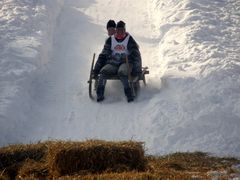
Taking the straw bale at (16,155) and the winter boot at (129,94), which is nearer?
the straw bale at (16,155)

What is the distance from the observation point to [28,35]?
1459 cm

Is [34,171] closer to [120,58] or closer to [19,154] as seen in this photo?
[19,154]

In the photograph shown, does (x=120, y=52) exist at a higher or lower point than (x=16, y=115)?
higher

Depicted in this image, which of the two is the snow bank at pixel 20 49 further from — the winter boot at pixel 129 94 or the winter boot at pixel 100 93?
the winter boot at pixel 129 94

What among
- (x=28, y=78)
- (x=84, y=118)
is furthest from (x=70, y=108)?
(x=28, y=78)

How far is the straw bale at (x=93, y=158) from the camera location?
6.94m

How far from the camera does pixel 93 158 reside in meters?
6.96

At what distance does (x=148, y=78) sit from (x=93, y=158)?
584 cm

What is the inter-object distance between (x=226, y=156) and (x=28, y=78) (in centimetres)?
556

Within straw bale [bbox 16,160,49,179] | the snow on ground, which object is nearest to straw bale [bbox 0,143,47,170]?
straw bale [bbox 16,160,49,179]

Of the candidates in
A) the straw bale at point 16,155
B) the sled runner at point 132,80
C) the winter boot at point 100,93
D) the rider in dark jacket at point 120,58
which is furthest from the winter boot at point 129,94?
the straw bale at point 16,155

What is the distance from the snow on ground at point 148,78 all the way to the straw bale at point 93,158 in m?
2.51

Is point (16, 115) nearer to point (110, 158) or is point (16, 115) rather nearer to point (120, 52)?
point (120, 52)

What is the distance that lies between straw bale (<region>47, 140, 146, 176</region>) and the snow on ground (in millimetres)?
2510
